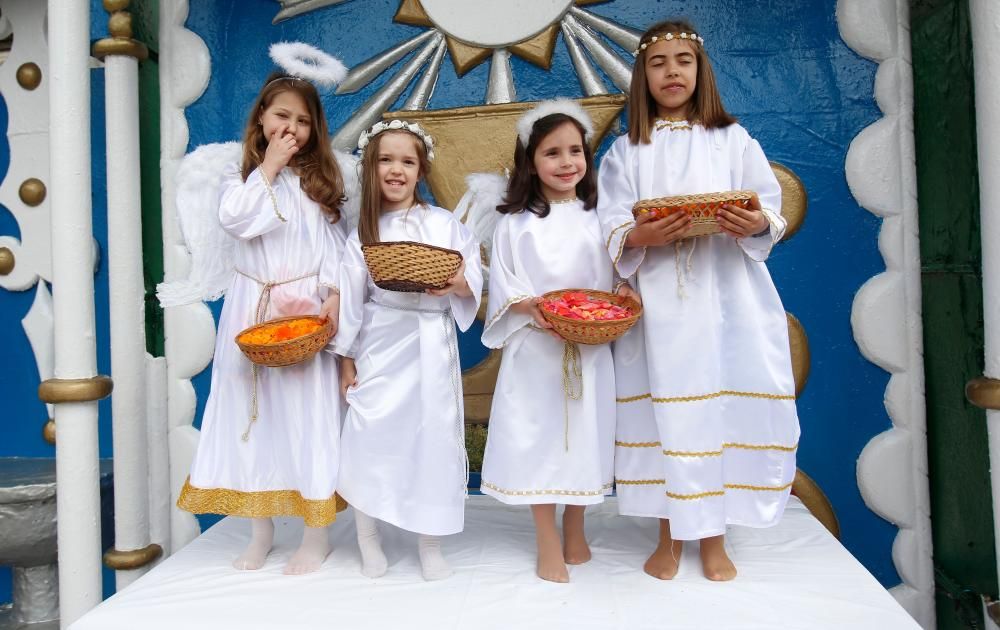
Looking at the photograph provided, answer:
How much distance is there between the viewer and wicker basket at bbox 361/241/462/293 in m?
2.53

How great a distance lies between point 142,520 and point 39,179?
187 cm

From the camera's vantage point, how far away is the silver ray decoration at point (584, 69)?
3588mm

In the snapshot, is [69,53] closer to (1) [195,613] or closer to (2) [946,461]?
(1) [195,613]

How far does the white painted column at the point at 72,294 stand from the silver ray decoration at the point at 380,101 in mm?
1112

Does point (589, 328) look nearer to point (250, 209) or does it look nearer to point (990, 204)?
point (250, 209)

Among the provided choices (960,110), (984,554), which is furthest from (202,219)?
(984,554)

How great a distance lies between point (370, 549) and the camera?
2.80 m

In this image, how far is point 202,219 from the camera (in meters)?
3.07

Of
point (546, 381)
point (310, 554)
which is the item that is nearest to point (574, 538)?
point (546, 381)

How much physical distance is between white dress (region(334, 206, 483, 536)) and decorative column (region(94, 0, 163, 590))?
55.1 inches

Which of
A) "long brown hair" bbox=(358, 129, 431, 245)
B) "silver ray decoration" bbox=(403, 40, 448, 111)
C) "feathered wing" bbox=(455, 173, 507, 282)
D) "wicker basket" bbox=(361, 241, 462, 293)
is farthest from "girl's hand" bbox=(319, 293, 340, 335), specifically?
"silver ray decoration" bbox=(403, 40, 448, 111)

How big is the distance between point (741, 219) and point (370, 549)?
1.74 metres

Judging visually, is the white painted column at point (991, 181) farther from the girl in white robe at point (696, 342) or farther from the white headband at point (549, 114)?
the white headband at point (549, 114)

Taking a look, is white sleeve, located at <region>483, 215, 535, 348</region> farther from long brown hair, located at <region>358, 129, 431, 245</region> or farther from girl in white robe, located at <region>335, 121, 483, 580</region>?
long brown hair, located at <region>358, 129, 431, 245</region>
